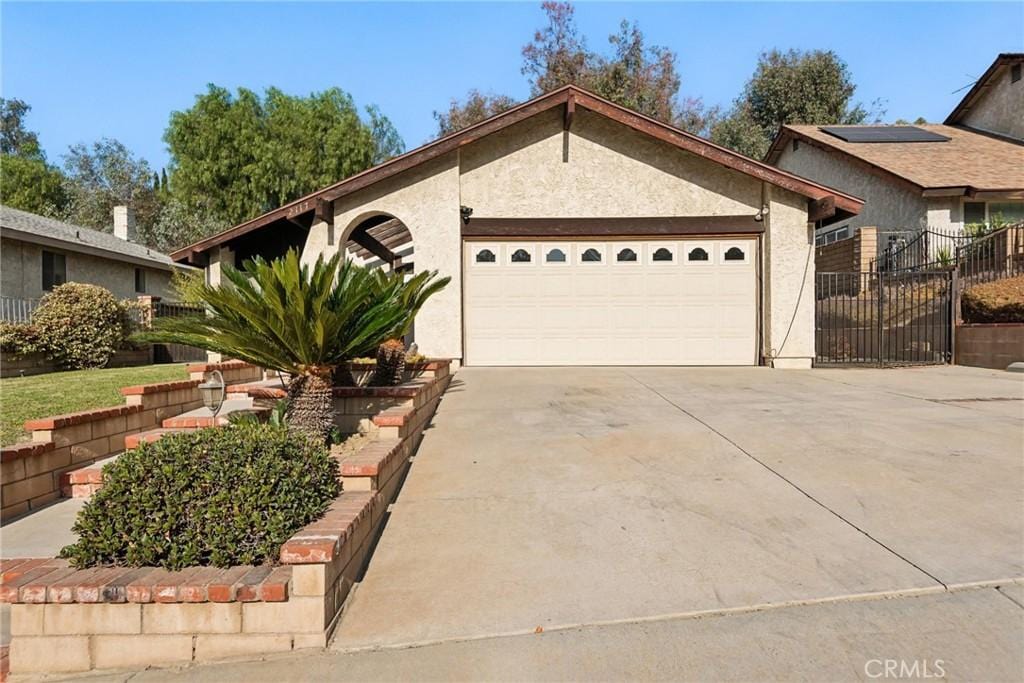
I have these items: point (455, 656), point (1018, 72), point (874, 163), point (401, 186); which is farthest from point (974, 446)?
point (1018, 72)

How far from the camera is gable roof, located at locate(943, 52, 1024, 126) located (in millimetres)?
20344

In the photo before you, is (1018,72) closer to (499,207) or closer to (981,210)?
(981,210)

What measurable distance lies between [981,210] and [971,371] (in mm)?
9676

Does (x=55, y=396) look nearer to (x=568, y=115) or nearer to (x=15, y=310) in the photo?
(x=15, y=310)

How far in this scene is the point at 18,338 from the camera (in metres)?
12.9

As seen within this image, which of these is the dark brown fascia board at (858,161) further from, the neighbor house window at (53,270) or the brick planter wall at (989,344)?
the neighbor house window at (53,270)

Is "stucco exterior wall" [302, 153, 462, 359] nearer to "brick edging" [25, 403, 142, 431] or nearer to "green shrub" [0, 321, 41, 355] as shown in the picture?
"brick edging" [25, 403, 142, 431]

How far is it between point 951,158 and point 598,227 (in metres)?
14.4

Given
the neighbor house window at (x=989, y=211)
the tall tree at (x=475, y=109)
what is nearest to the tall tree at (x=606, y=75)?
the tall tree at (x=475, y=109)

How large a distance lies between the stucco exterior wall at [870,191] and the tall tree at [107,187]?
37.1 metres

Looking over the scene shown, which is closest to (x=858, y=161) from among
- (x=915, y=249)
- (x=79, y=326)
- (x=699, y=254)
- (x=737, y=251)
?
(x=915, y=249)

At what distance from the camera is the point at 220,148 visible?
33719mm

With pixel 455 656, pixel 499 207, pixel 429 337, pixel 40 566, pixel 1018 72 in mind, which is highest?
pixel 1018 72

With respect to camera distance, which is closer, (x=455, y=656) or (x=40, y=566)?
(x=455, y=656)
